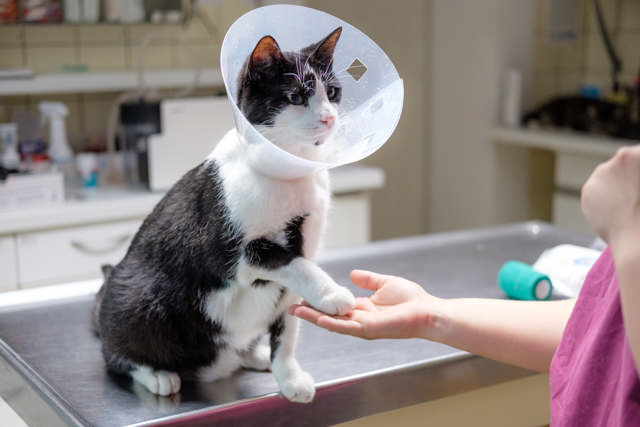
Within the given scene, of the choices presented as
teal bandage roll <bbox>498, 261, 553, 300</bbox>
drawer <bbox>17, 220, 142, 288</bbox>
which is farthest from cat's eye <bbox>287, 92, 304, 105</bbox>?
drawer <bbox>17, 220, 142, 288</bbox>

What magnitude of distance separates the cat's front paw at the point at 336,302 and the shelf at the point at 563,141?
71.3 inches

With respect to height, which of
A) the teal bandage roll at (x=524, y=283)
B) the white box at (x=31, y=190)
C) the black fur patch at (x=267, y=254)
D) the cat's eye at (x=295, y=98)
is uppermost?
the cat's eye at (x=295, y=98)

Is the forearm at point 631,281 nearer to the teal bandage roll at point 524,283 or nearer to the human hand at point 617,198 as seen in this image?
the human hand at point 617,198

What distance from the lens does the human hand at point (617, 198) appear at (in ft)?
2.14

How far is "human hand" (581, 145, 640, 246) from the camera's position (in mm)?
653

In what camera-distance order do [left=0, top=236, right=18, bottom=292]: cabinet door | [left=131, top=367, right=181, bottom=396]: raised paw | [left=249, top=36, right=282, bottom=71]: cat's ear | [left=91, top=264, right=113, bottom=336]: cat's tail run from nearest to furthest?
1. [left=249, top=36, right=282, bottom=71]: cat's ear
2. [left=131, top=367, right=181, bottom=396]: raised paw
3. [left=91, top=264, right=113, bottom=336]: cat's tail
4. [left=0, top=236, right=18, bottom=292]: cabinet door

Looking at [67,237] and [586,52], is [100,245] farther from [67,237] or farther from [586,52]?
[586,52]

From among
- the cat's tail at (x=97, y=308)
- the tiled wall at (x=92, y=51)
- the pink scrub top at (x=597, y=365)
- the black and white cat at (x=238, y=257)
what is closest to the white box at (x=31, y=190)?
the tiled wall at (x=92, y=51)

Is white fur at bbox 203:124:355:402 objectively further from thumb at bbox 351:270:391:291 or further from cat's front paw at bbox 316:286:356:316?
thumb at bbox 351:270:391:291

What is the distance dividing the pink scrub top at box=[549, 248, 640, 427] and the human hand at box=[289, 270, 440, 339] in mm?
173

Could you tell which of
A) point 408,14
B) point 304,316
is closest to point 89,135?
point 408,14

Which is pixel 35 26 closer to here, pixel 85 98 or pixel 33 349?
pixel 85 98

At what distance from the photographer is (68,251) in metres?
2.10

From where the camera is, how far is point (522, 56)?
119 inches
